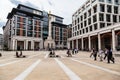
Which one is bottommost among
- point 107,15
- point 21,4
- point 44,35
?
point 44,35

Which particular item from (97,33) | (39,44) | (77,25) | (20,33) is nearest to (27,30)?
(20,33)

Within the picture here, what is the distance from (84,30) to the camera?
62.7 metres

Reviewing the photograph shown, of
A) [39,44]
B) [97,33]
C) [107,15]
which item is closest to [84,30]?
[107,15]

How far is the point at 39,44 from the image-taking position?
76375 mm

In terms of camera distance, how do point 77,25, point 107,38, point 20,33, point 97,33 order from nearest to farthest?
1. point 97,33
2. point 107,38
3. point 20,33
4. point 77,25

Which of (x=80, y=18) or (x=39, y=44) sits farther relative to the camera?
(x=39, y=44)

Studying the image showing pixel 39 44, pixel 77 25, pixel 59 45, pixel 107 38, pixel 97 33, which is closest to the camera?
pixel 97 33

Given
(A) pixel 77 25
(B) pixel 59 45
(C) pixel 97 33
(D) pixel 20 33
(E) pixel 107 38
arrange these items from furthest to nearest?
(B) pixel 59 45
(A) pixel 77 25
(D) pixel 20 33
(E) pixel 107 38
(C) pixel 97 33

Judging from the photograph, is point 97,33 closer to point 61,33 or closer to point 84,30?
point 84,30

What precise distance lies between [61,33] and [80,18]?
90.9 ft

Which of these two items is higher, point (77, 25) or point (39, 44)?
point (77, 25)

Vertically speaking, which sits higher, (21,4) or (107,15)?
(21,4)

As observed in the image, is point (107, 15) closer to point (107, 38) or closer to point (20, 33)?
point (107, 38)

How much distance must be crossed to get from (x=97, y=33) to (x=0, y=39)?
136 meters
